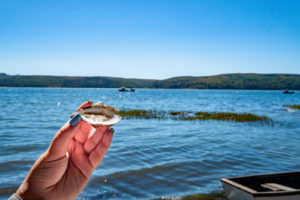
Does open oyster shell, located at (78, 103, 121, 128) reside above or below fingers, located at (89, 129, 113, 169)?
above

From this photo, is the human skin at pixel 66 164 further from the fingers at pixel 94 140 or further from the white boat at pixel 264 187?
the white boat at pixel 264 187

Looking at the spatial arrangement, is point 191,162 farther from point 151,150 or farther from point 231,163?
point 151,150

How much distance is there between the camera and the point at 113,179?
11.4m

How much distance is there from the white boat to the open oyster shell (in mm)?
6098

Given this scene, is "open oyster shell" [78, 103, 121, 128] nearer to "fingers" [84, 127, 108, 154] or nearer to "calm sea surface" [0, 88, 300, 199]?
"fingers" [84, 127, 108, 154]

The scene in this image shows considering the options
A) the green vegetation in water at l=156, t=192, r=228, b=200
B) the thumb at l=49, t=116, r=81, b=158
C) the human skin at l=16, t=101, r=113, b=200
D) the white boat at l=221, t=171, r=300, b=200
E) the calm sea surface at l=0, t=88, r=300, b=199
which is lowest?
the calm sea surface at l=0, t=88, r=300, b=199

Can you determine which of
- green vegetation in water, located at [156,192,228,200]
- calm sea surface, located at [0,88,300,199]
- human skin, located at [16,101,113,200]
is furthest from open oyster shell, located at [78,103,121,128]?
green vegetation in water, located at [156,192,228,200]

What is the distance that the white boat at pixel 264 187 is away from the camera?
6.75m

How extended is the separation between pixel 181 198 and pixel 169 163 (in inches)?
169

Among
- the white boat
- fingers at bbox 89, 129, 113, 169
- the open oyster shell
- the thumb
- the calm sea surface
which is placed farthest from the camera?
the calm sea surface

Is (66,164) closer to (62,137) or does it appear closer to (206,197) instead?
(62,137)

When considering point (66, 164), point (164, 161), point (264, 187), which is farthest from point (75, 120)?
point (164, 161)

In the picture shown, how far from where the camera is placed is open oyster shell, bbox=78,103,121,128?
76.0 inches

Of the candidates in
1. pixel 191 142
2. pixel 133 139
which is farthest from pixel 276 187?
pixel 133 139
